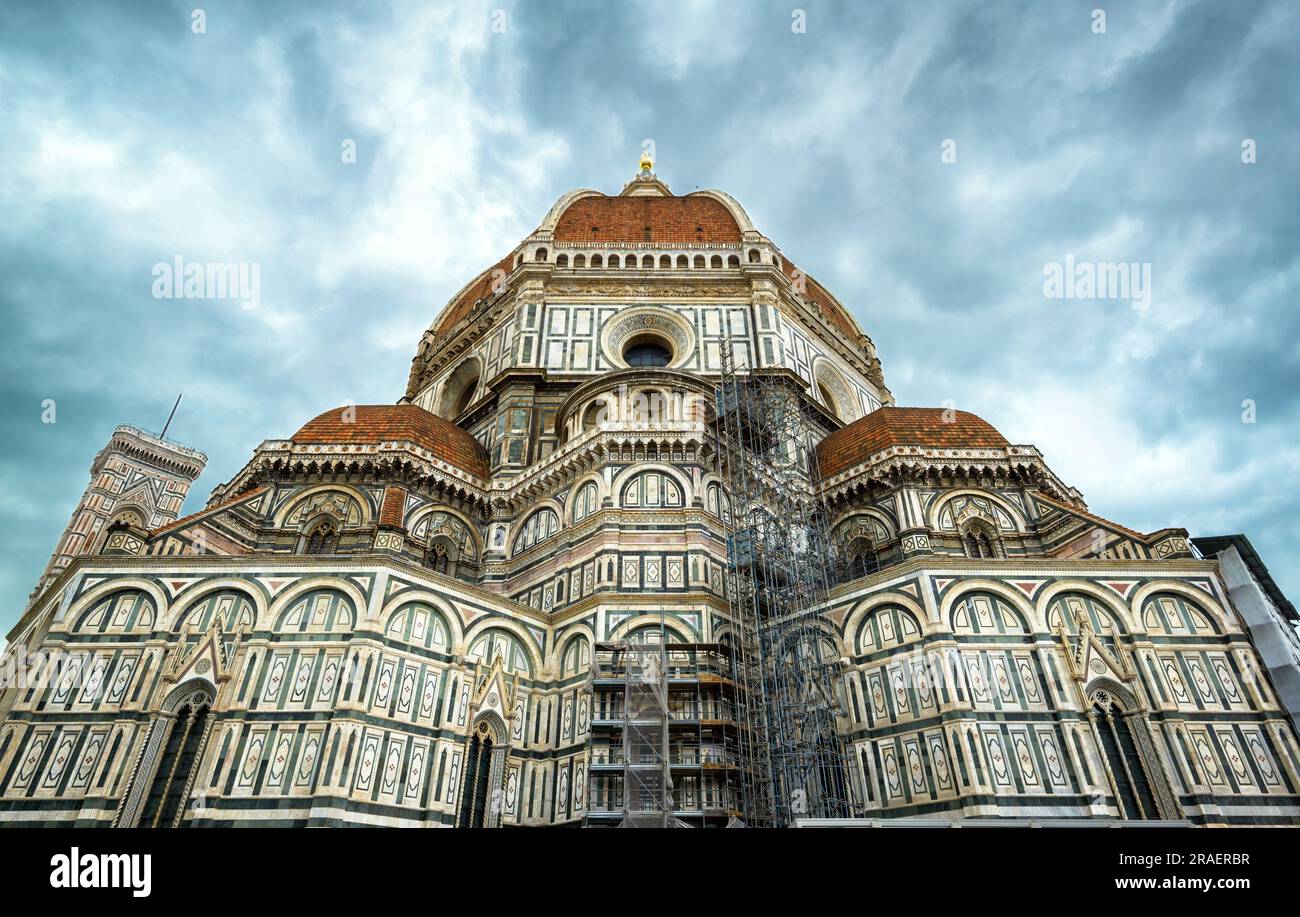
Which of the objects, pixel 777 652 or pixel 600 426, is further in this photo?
pixel 600 426

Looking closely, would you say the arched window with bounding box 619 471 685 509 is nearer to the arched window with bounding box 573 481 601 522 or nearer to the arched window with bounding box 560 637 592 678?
the arched window with bounding box 573 481 601 522

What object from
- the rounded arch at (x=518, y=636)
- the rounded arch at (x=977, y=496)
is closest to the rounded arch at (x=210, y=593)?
the rounded arch at (x=518, y=636)

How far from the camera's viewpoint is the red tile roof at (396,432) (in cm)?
2652

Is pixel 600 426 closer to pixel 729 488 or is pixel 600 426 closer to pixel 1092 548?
pixel 729 488

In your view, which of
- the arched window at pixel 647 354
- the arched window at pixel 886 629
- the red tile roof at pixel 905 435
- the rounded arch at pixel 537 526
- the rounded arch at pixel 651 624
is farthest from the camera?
the arched window at pixel 647 354

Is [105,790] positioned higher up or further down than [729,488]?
further down

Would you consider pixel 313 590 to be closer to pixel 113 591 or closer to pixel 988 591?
pixel 113 591

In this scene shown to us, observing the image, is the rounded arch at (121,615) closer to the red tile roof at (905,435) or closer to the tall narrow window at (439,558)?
the tall narrow window at (439,558)

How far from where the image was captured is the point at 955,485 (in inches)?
985

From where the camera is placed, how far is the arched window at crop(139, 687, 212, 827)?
56.3ft

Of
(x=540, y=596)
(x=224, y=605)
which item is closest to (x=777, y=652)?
(x=540, y=596)

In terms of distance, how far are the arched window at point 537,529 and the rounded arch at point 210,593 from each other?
8.56 metres
